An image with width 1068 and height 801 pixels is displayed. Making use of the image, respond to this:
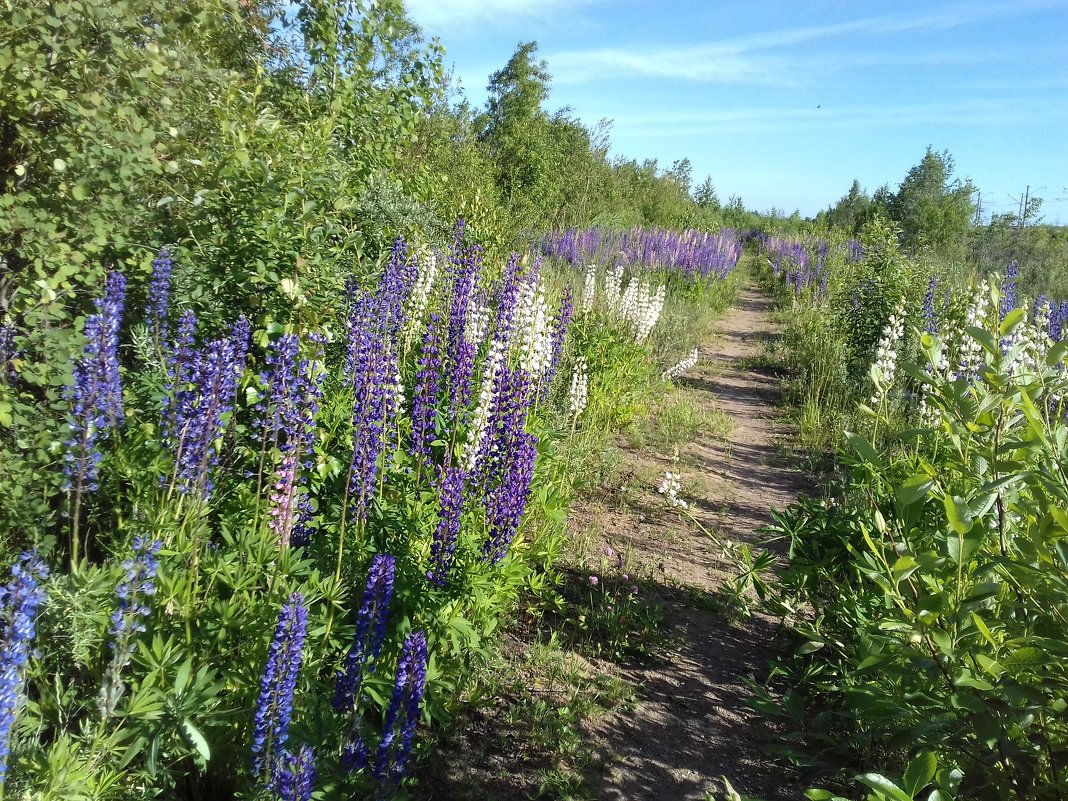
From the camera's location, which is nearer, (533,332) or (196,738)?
(196,738)

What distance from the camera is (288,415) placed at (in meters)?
2.92

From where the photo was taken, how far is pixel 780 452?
24.1ft

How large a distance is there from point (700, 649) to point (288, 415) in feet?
8.42

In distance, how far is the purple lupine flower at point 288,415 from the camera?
2.88 meters

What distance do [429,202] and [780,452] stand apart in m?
4.58

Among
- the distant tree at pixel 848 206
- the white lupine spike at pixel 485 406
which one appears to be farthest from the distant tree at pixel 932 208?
the white lupine spike at pixel 485 406

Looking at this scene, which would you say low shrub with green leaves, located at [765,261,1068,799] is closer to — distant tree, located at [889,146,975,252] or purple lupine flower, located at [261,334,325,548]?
purple lupine flower, located at [261,334,325,548]

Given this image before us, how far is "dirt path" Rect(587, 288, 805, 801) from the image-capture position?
10.1 feet

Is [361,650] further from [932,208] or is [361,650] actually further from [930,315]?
[932,208]

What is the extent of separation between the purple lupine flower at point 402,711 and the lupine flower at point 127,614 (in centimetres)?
80

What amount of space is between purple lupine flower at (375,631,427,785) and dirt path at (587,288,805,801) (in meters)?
1.04

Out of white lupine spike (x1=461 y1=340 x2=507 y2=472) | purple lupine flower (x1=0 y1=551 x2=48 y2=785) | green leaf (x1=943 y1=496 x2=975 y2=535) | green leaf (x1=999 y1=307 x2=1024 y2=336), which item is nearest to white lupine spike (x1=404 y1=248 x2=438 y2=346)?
white lupine spike (x1=461 y1=340 x2=507 y2=472)

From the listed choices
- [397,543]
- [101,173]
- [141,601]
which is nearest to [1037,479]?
[397,543]

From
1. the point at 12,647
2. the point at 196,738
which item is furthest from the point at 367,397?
the point at 12,647
